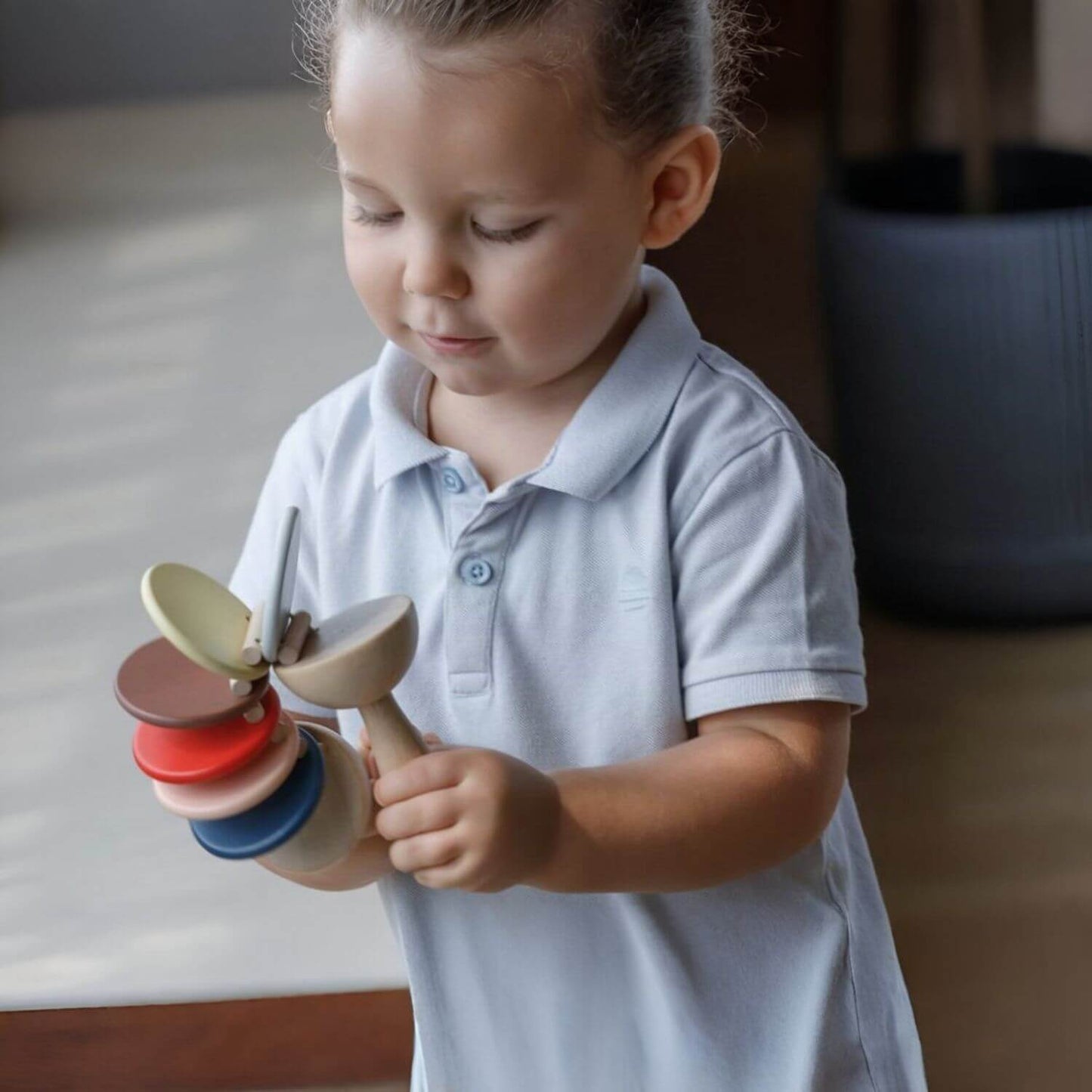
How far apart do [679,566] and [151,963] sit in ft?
1.42

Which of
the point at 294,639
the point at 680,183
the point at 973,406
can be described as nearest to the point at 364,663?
the point at 294,639

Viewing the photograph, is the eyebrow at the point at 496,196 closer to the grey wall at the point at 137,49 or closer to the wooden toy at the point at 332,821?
the wooden toy at the point at 332,821

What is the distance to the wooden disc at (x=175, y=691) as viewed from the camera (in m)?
0.60

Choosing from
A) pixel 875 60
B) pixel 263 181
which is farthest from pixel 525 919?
pixel 875 60

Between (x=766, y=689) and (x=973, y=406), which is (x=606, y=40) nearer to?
(x=766, y=689)

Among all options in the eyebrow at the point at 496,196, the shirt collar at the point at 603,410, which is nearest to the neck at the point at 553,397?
the shirt collar at the point at 603,410

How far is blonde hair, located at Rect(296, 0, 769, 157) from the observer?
65 cm

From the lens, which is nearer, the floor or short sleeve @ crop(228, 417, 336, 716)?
short sleeve @ crop(228, 417, 336, 716)

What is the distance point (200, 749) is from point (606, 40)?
314mm

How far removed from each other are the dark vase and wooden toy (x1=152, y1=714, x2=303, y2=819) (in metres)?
1.35

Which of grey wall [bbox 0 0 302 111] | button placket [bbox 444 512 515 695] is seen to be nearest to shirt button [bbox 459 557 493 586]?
button placket [bbox 444 512 515 695]

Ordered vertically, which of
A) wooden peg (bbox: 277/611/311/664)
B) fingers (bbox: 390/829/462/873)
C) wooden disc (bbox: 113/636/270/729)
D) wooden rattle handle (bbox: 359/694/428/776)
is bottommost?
fingers (bbox: 390/829/462/873)

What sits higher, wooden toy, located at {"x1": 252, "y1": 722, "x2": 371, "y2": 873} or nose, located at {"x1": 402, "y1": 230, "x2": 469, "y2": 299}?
nose, located at {"x1": 402, "y1": 230, "x2": 469, "y2": 299}

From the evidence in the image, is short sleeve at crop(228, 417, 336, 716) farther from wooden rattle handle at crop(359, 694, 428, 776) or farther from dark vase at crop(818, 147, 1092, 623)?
dark vase at crop(818, 147, 1092, 623)
